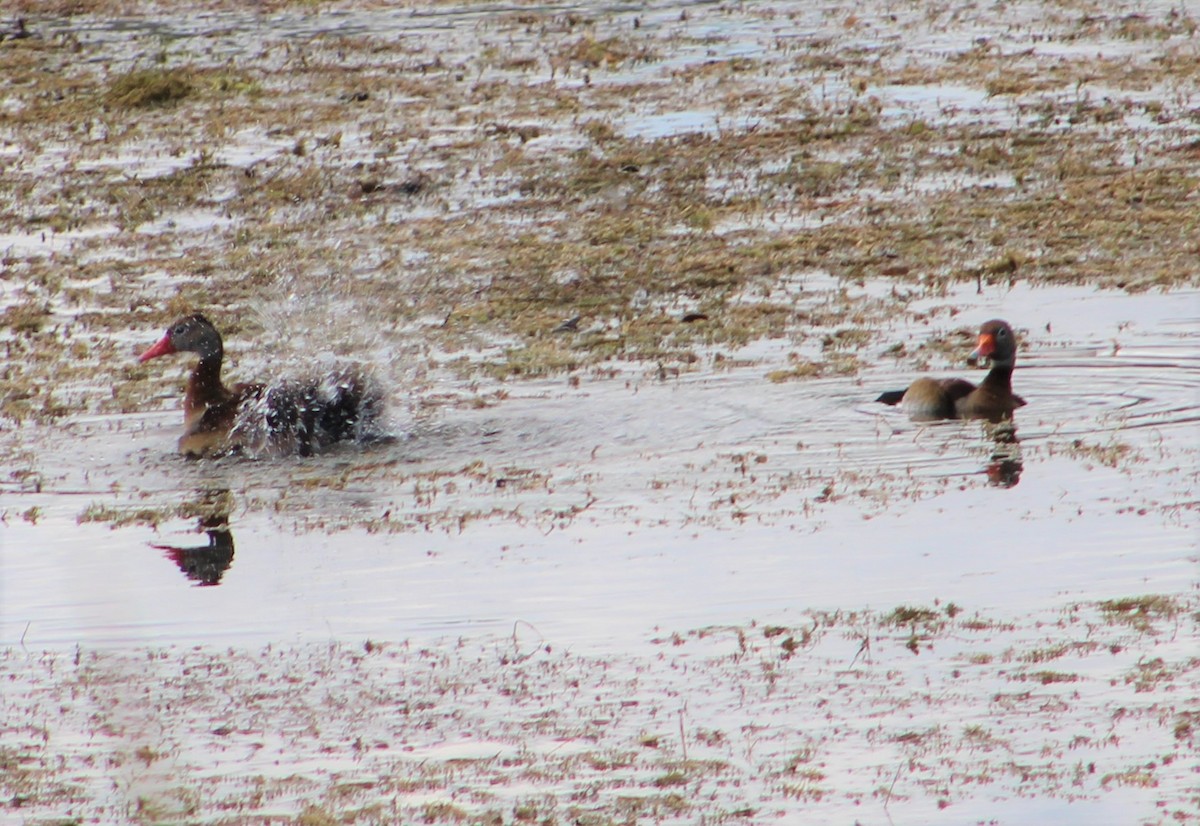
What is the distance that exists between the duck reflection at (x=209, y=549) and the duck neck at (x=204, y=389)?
1.17 m

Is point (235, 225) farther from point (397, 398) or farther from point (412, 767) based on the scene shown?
point (412, 767)

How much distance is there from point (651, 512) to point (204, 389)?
10.6ft

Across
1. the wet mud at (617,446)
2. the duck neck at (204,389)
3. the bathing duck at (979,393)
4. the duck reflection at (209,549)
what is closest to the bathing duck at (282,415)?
the duck neck at (204,389)

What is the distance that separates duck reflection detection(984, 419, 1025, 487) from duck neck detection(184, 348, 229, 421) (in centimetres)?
416

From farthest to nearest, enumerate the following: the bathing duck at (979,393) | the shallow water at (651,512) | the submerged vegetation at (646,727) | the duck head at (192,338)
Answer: the duck head at (192,338) < the bathing duck at (979,393) < the shallow water at (651,512) < the submerged vegetation at (646,727)

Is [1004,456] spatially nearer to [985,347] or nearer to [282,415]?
[985,347]

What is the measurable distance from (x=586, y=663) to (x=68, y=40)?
62.8 feet

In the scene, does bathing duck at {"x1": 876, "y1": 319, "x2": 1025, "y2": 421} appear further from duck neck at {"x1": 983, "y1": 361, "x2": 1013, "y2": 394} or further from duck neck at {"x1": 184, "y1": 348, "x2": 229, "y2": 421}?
duck neck at {"x1": 184, "y1": 348, "x2": 229, "y2": 421}

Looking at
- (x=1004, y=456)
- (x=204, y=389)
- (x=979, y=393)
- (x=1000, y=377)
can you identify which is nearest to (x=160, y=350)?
(x=204, y=389)

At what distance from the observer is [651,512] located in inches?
378

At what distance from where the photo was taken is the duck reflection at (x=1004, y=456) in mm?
9930

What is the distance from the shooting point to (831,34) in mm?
23438

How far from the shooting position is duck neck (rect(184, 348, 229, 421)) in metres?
11.6

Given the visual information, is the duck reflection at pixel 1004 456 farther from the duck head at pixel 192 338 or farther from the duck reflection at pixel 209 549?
the duck head at pixel 192 338
